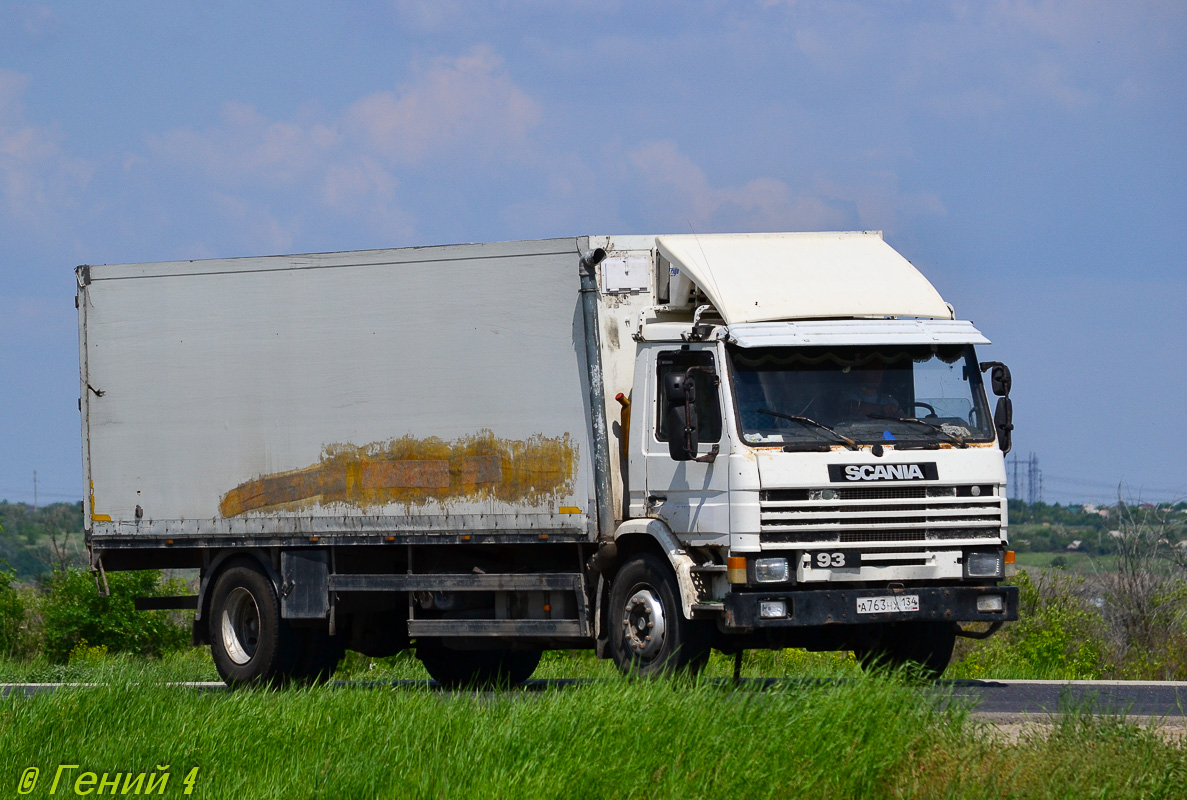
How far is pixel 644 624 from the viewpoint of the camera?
11.9m

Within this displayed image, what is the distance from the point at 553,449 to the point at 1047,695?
14.6 ft

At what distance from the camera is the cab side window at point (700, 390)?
38.2 feet

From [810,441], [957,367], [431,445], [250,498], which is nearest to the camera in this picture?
[810,441]

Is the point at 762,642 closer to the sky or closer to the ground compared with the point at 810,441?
closer to the ground

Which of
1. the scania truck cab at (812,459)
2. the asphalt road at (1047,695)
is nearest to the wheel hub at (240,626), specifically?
the asphalt road at (1047,695)

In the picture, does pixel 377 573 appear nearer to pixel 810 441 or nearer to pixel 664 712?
pixel 810 441

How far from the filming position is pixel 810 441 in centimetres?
1134

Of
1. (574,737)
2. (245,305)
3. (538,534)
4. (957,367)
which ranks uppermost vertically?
(245,305)

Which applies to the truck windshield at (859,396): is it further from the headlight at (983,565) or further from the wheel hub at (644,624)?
the wheel hub at (644,624)

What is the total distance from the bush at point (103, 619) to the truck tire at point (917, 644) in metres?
15.3

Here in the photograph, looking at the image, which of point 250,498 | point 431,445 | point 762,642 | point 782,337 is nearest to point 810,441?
point 782,337

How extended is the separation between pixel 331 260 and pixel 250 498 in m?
2.30

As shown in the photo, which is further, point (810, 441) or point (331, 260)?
point (331, 260)

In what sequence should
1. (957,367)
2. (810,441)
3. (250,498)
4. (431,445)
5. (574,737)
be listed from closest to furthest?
(574,737) < (810,441) < (957,367) < (431,445) < (250,498)
